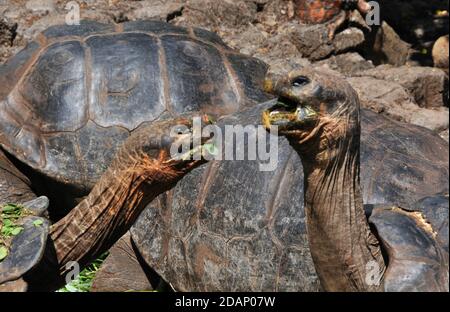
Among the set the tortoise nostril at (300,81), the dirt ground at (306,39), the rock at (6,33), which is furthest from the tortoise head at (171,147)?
the rock at (6,33)

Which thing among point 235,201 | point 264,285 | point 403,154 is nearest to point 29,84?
point 235,201

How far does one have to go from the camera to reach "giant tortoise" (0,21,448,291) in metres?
4.48

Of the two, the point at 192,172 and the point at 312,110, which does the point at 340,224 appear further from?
the point at 192,172

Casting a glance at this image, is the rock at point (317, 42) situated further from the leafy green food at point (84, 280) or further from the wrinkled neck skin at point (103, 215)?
the wrinkled neck skin at point (103, 215)

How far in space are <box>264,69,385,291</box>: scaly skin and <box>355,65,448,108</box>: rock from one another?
3771mm

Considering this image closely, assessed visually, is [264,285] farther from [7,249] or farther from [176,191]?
[7,249]

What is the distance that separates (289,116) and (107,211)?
112cm

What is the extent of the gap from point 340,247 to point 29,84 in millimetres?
3277

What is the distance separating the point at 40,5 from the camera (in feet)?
25.2

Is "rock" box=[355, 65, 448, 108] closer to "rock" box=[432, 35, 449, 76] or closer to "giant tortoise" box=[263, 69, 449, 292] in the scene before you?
"rock" box=[432, 35, 449, 76]

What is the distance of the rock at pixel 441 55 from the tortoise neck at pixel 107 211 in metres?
4.88

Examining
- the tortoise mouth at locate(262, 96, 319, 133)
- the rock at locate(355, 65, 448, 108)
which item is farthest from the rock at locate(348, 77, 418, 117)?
the tortoise mouth at locate(262, 96, 319, 133)

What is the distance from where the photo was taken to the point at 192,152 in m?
3.29

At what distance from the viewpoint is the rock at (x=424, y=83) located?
7312 mm
